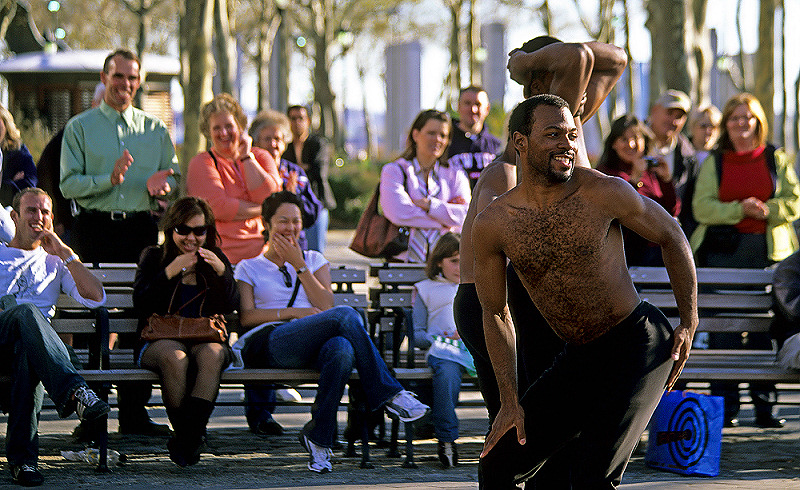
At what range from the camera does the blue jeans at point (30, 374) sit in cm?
581

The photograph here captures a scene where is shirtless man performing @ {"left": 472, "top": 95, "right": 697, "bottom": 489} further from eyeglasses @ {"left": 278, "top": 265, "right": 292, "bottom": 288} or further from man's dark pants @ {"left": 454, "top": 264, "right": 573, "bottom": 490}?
eyeglasses @ {"left": 278, "top": 265, "right": 292, "bottom": 288}

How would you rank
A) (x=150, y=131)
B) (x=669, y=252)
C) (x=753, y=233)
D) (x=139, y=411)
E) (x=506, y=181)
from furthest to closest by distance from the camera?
(x=753, y=233) < (x=150, y=131) < (x=139, y=411) < (x=506, y=181) < (x=669, y=252)

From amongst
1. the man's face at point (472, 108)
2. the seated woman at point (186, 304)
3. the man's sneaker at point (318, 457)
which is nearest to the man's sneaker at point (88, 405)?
the seated woman at point (186, 304)

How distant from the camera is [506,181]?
4.67 metres

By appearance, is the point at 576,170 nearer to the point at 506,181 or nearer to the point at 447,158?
the point at 506,181

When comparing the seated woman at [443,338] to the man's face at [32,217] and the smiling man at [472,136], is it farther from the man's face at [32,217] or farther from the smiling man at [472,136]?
the man's face at [32,217]

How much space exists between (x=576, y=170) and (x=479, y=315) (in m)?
0.93

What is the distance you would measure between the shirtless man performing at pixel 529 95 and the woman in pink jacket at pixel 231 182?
3.06 metres

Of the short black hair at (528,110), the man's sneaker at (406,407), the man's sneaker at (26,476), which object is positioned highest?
the short black hair at (528,110)

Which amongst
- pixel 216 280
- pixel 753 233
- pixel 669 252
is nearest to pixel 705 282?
pixel 753 233

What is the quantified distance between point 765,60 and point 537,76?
21.8m

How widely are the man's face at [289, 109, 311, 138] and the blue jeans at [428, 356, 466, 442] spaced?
13.2ft

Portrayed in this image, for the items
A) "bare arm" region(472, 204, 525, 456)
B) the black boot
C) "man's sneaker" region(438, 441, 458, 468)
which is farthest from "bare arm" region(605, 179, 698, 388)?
the black boot

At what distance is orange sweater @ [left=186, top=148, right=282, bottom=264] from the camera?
756 centimetres
